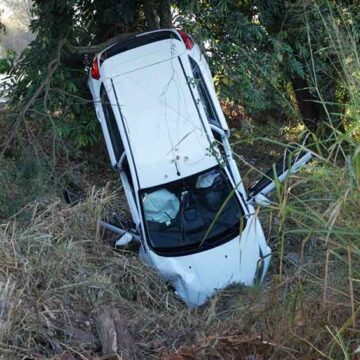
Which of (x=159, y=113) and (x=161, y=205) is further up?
(x=159, y=113)

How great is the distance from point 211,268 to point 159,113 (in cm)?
180

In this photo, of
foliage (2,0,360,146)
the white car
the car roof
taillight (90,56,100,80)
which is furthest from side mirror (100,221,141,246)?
taillight (90,56,100,80)

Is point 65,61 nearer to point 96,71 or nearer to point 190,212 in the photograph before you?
point 96,71

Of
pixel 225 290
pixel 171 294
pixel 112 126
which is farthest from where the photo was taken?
pixel 112 126

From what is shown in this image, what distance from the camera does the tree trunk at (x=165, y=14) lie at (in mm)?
8312

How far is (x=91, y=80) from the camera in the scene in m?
7.71

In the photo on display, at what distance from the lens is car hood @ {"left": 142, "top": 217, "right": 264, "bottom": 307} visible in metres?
6.32

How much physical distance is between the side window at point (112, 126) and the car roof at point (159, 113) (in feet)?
0.64

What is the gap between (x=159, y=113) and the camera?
22.7 feet

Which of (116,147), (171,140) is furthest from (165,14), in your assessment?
(171,140)

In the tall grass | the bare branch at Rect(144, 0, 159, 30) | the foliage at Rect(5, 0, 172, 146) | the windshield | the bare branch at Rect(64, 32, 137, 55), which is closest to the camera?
the tall grass

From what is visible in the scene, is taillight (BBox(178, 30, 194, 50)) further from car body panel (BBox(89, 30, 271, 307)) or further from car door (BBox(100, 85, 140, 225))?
car door (BBox(100, 85, 140, 225))

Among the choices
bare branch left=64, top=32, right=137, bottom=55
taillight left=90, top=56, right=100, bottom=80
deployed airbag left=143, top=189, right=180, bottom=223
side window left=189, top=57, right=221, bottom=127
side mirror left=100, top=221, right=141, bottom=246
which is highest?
bare branch left=64, top=32, right=137, bottom=55

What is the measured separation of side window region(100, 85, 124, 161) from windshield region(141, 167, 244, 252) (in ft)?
2.69
